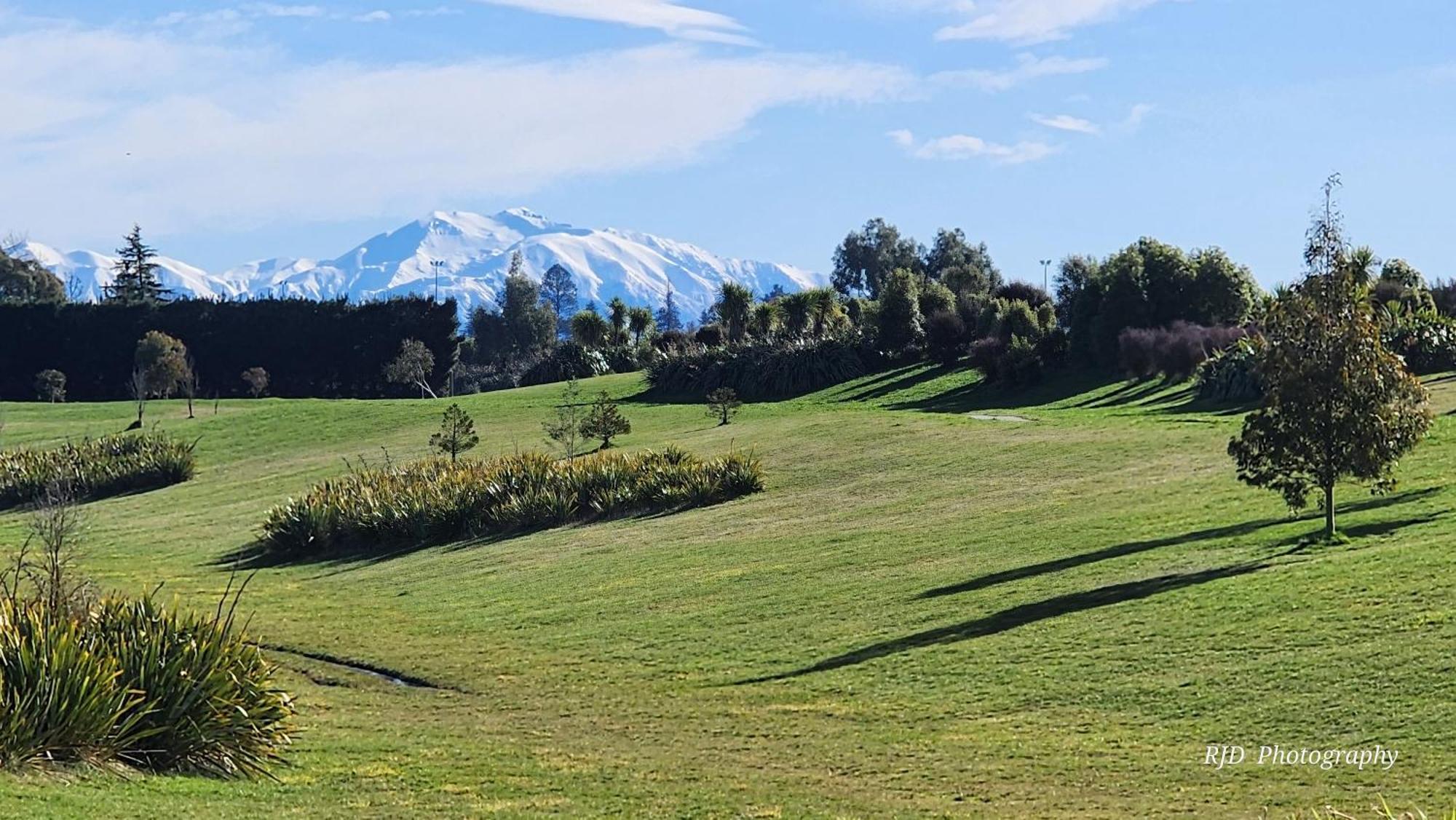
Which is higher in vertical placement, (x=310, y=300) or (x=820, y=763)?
(x=310, y=300)

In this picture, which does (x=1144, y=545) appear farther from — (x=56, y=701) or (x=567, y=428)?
(x=567, y=428)

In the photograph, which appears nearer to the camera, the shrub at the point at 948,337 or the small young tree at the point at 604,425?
the small young tree at the point at 604,425

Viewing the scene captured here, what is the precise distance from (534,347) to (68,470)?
59.1 metres

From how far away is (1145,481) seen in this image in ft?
78.0

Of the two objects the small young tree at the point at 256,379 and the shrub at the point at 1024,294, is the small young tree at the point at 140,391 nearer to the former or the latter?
the small young tree at the point at 256,379

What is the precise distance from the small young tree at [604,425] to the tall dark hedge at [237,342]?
92.1ft

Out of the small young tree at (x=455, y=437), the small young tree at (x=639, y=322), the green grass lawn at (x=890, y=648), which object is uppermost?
the small young tree at (x=639, y=322)

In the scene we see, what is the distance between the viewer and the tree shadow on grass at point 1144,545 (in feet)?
58.5

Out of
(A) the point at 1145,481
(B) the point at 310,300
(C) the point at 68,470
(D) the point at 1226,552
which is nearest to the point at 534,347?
(B) the point at 310,300

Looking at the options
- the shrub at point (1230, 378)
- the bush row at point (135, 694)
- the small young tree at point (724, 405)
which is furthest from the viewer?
the small young tree at point (724, 405)

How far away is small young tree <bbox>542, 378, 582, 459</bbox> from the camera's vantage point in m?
37.2

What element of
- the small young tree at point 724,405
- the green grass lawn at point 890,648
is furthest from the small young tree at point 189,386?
the green grass lawn at point 890,648

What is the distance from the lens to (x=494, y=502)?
2988 centimetres

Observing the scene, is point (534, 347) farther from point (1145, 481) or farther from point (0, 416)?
point (1145, 481)
